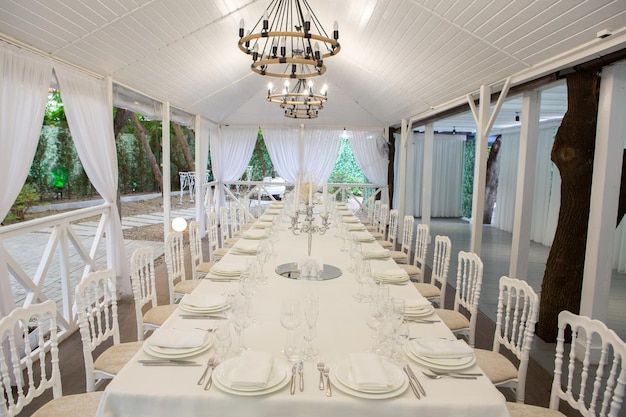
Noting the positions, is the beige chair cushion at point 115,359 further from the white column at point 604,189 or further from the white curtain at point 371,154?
the white curtain at point 371,154

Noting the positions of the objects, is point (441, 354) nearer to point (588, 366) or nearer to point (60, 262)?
point (588, 366)

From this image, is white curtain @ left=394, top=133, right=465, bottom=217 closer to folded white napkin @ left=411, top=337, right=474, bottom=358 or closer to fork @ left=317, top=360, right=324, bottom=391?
folded white napkin @ left=411, top=337, right=474, bottom=358

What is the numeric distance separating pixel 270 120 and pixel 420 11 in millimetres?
6421

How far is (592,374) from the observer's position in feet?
10.5

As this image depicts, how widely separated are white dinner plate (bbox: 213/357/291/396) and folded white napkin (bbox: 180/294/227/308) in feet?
2.09

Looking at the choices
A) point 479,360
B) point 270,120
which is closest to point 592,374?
point 479,360

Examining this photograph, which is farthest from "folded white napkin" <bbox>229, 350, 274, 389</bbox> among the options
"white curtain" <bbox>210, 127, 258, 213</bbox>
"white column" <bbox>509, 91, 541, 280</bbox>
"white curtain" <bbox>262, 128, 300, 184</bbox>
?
"white curtain" <bbox>210, 127, 258, 213</bbox>

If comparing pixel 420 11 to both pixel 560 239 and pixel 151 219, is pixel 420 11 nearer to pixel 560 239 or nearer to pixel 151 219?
pixel 560 239

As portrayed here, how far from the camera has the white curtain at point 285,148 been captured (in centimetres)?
984

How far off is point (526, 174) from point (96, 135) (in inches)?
176

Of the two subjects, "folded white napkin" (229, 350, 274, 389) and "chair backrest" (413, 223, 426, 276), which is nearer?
"folded white napkin" (229, 350, 274, 389)

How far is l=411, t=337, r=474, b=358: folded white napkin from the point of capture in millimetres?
1727

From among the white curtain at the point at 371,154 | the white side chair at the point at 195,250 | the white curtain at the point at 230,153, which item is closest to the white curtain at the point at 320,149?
the white curtain at the point at 371,154

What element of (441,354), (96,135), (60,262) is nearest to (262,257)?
(441,354)
